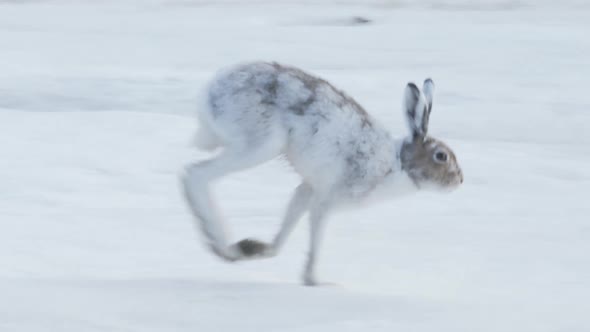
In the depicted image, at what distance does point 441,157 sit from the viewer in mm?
5031

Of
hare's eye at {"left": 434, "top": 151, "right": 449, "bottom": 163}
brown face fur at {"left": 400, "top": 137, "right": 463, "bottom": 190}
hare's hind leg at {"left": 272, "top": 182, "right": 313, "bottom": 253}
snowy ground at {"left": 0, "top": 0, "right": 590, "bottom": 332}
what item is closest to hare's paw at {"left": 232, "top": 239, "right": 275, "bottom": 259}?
snowy ground at {"left": 0, "top": 0, "right": 590, "bottom": 332}

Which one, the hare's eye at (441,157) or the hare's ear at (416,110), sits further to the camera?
the hare's eye at (441,157)

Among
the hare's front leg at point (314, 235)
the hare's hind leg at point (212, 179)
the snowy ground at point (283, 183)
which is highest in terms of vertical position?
the hare's hind leg at point (212, 179)

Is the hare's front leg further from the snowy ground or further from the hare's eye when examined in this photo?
the hare's eye

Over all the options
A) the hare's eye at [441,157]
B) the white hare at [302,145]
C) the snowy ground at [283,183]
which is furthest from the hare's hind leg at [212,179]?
the hare's eye at [441,157]

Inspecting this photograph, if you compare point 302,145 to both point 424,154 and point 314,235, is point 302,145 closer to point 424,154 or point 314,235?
point 314,235

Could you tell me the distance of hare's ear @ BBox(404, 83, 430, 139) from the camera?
15.7 feet

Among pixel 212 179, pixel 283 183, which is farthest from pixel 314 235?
pixel 283 183

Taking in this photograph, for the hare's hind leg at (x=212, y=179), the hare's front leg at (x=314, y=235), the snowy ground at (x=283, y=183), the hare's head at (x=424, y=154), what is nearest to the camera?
the snowy ground at (x=283, y=183)

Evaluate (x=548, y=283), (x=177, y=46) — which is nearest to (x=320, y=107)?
(x=548, y=283)

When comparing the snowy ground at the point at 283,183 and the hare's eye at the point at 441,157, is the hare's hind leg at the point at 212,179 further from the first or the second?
the hare's eye at the point at 441,157

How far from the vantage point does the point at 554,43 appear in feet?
38.1

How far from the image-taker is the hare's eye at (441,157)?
16.4ft

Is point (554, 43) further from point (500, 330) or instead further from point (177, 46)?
point (500, 330)
